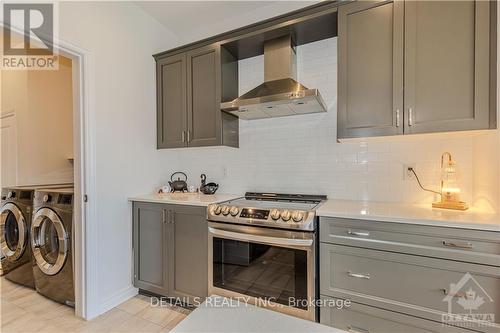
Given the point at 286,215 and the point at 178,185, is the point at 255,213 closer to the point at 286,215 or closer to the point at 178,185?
the point at 286,215

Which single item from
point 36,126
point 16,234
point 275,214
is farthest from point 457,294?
point 36,126

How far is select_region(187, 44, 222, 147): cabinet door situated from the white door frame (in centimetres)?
87

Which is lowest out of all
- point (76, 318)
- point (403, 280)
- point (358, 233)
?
point (76, 318)

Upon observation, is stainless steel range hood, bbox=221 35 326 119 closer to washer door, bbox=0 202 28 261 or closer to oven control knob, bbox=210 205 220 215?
oven control knob, bbox=210 205 220 215

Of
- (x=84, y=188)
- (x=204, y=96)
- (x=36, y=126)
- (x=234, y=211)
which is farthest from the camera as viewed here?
(x=36, y=126)

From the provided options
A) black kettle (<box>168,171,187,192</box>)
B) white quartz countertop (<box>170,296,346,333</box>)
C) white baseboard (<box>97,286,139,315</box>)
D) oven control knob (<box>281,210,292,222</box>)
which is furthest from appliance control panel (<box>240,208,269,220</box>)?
white baseboard (<box>97,286,139,315</box>)

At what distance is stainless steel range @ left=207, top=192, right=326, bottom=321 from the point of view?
1.64 meters

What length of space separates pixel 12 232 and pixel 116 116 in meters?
1.89

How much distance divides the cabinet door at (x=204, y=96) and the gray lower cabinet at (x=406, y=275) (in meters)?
1.39

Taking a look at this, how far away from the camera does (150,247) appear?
2.33 m

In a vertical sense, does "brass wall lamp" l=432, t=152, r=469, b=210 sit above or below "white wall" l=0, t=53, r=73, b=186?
below

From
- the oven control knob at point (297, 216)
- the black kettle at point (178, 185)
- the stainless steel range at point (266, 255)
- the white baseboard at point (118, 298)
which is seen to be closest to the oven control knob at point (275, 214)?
the stainless steel range at point (266, 255)

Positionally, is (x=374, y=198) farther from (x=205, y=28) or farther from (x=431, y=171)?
(x=205, y=28)

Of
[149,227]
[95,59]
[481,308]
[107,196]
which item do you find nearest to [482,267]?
[481,308]
